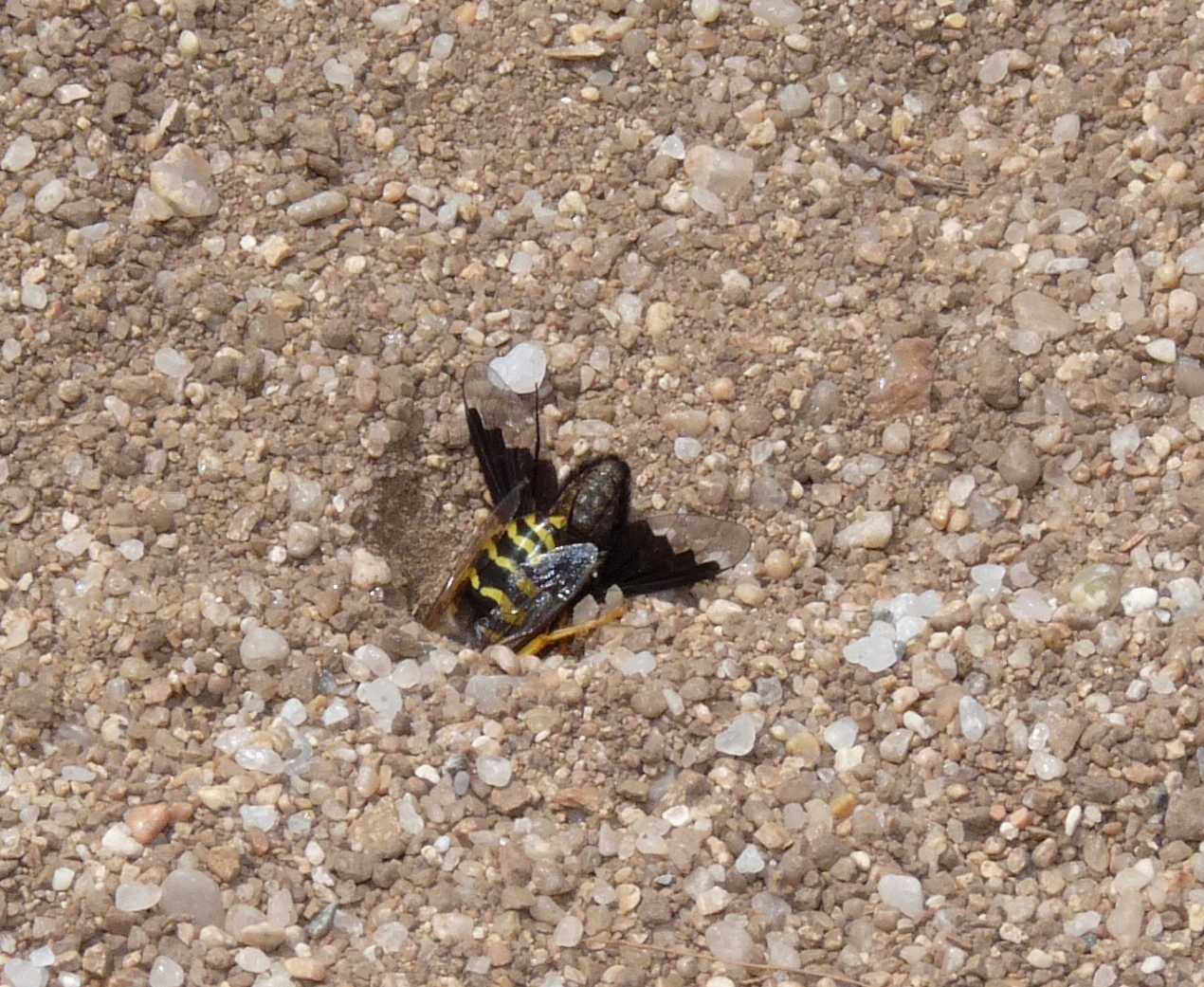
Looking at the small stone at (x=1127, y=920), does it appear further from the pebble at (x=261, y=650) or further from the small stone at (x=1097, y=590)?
the pebble at (x=261, y=650)

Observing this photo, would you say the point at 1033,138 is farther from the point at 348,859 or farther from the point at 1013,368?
the point at 348,859

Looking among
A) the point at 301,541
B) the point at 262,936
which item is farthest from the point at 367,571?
the point at 262,936

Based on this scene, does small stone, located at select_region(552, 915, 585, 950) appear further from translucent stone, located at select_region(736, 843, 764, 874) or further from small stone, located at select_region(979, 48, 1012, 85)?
small stone, located at select_region(979, 48, 1012, 85)

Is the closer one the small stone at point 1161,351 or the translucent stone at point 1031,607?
the translucent stone at point 1031,607

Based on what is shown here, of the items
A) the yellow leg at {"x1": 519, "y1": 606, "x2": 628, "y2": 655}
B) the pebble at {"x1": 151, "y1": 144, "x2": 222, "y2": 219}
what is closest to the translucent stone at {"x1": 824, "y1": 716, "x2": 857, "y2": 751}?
the yellow leg at {"x1": 519, "y1": 606, "x2": 628, "y2": 655}

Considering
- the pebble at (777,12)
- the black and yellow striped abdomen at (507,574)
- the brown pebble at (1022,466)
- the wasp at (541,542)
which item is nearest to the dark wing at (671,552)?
the wasp at (541,542)

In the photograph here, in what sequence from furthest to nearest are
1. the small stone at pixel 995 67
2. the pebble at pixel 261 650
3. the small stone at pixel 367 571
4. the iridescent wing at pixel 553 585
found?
the small stone at pixel 995 67, the iridescent wing at pixel 553 585, the small stone at pixel 367 571, the pebble at pixel 261 650
